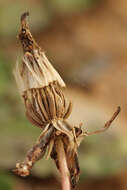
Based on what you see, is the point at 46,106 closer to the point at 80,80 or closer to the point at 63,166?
the point at 63,166

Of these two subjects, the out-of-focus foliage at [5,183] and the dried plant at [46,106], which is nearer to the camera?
the dried plant at [46,106]

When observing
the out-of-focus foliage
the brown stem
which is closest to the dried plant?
the brown stem

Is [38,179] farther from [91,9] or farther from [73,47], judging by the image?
[91,9]

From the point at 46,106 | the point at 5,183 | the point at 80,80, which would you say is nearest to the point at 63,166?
the point at 46,106

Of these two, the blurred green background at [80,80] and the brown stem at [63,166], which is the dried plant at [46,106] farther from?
the blurred green background at [80,80]

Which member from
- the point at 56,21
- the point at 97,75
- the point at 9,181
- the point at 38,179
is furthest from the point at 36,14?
the point at 9,181

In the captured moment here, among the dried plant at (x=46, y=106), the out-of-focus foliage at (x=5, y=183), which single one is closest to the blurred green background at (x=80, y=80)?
the out-of-focus foliage at (x=5, y=183)
